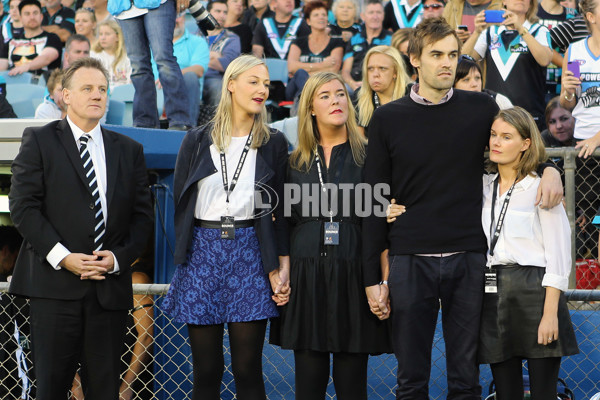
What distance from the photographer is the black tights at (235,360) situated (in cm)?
445

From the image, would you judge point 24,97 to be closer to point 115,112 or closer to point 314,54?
point 115,112

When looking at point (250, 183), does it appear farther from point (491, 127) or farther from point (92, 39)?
point (92, 39)

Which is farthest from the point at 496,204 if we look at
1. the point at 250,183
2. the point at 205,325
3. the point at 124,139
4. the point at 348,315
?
the point at 124,139

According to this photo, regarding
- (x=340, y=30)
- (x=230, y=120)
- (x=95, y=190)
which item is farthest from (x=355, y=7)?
(x=95, y=190)

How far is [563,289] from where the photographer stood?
13.7 ft

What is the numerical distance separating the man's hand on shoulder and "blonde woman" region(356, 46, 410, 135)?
2.33 meters

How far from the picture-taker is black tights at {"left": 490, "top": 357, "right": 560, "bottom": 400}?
4191 millimetres

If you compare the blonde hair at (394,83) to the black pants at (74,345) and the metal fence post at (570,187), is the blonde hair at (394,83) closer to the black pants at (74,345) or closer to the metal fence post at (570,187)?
the metal fence post at (570,187)

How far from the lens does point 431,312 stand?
4.27m

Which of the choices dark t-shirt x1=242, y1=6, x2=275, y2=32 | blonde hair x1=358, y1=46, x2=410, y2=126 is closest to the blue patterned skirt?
blonde hair x1=358, y1=46, x2=410, y2=126

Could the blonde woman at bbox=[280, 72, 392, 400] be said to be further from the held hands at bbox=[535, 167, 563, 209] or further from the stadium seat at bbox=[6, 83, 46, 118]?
the stadium seat at bbox=[6, 83, 46, 118]

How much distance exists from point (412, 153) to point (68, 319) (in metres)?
1.87

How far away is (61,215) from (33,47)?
6.66 meters

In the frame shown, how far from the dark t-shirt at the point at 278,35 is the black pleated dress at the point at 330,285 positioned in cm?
576
